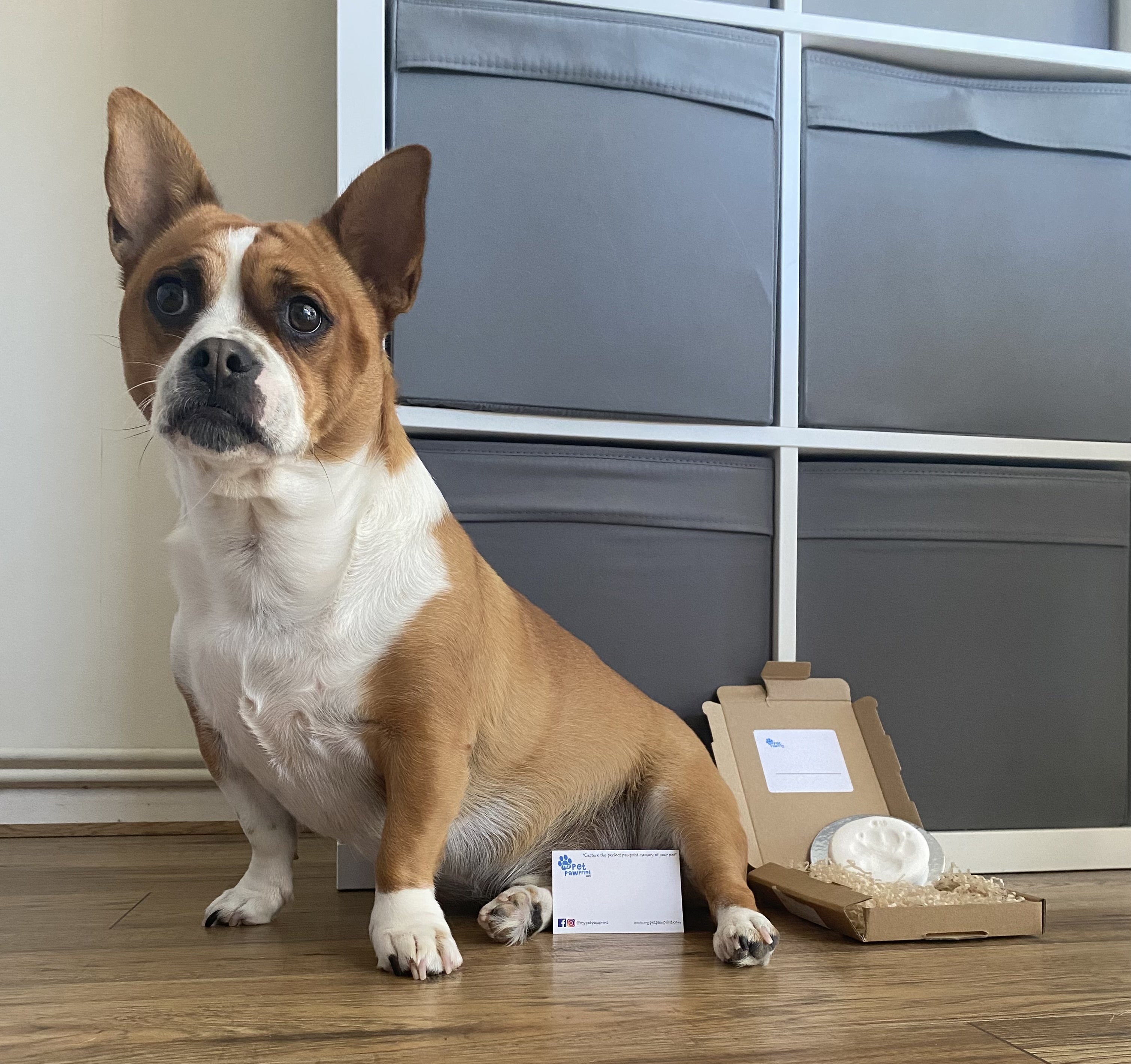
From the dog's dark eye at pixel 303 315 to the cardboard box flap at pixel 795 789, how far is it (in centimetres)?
88

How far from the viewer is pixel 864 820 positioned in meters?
1.51

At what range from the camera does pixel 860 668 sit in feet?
5.73

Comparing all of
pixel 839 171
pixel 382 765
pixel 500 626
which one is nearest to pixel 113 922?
pixel 382 765

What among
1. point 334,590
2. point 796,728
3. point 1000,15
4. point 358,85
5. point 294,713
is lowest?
point 796,728

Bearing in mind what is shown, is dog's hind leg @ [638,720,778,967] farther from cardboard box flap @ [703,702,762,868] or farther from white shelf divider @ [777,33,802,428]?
white shelf divider @ [777,33,802,428]

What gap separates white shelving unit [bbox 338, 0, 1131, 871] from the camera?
5.40 ft

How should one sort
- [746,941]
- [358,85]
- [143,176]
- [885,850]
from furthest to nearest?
1. [358,85]
2. [885,850]
3. [143,176]
4. [746,941]

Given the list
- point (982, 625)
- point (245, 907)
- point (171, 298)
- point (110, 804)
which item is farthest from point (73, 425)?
point (982, 625)

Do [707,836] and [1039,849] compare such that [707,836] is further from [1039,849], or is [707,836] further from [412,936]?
[1039,849]

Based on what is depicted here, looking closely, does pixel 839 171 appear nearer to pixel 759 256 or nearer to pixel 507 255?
pixel 759 256

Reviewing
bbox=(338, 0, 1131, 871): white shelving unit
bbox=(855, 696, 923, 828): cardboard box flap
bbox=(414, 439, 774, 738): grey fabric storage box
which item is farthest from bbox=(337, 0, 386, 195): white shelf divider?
bbox=(855, 696, 923, 828): cardboard box flap

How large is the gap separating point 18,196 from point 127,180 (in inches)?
40.2

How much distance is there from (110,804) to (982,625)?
1.67 metres

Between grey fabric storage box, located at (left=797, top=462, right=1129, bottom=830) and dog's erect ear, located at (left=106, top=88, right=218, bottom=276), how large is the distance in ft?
3.42
